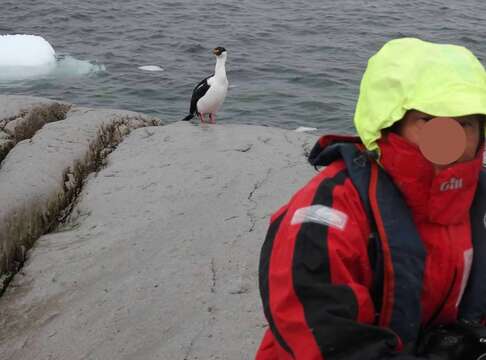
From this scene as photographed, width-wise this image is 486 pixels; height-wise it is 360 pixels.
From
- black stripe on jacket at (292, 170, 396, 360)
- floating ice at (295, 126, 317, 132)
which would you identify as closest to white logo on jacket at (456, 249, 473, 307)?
black stripe on jacket at (292, 170, 396, 360)

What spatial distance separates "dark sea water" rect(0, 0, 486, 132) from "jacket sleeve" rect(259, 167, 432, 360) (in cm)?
748

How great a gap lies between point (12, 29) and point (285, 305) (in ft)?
48.4

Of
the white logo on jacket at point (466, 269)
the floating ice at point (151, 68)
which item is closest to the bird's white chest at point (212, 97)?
the floating ice at point (151, 68)

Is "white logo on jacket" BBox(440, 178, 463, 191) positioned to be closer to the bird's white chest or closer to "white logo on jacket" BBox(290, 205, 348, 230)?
"white logo on jacket" BBox(290, 205, 348, 230)

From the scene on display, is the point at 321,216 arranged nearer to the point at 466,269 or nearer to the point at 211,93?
the point at 466,269

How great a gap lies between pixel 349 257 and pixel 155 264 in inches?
93.4

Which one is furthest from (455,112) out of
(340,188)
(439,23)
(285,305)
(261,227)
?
(439,23)

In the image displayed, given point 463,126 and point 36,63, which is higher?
point 463,126

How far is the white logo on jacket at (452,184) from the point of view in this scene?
1758 mm

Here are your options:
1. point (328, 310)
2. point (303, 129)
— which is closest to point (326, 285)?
point (328, 310)

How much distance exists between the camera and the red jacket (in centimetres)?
168

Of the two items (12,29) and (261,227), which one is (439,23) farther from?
(261,227)

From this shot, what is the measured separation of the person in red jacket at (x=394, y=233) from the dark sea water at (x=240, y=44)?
737 cm

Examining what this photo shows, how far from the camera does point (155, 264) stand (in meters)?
3.95
